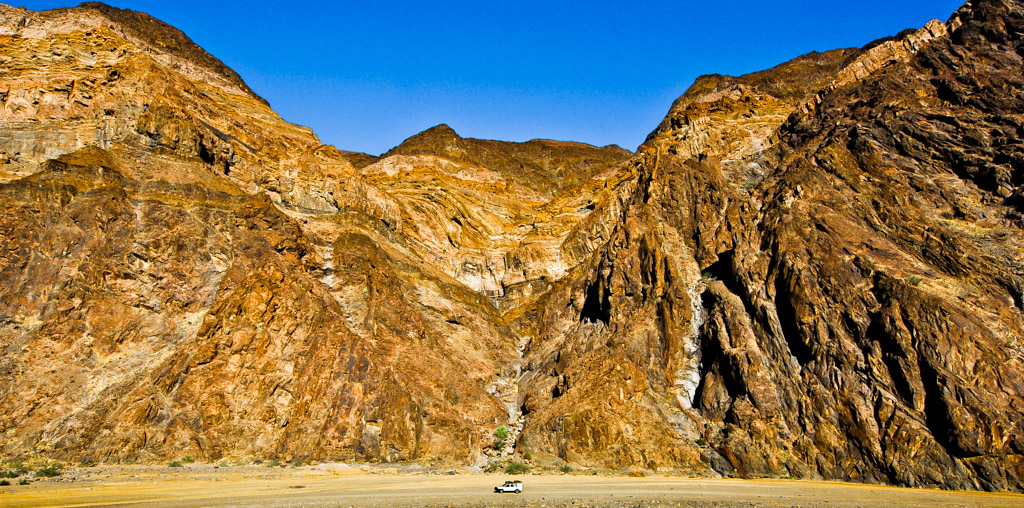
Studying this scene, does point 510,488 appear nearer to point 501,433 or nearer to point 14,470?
point 501,433

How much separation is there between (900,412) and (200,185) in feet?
167

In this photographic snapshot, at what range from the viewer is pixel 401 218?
6259cm

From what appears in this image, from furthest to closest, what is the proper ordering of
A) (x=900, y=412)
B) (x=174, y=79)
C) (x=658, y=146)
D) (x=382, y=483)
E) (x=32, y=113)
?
(x=658, y=146) → (x=174, y=79) → (x=32, y=113) → (x=900, y=412) → (x=382, y=483)

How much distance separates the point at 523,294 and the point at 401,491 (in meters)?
34.8

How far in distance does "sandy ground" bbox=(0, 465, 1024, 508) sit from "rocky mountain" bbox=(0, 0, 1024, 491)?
2.60m

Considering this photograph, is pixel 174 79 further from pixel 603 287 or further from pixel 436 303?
pixel 603 287

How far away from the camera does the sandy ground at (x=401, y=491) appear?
81.9ft

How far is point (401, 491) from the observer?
97.5 ft

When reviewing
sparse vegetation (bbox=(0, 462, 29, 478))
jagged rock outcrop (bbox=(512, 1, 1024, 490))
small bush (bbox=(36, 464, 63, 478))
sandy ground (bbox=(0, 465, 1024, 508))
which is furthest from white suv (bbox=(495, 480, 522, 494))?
sparse vegetation (bbox=(0, 462, 29, 478))

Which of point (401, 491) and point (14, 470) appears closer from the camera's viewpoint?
point (14, 470)

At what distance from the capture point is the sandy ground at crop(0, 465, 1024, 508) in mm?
24969

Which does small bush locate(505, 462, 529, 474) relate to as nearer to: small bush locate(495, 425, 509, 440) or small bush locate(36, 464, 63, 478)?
small bush locate(495, 425, 509, 440)

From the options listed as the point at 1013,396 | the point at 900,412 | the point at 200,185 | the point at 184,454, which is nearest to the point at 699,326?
the point at 900,412

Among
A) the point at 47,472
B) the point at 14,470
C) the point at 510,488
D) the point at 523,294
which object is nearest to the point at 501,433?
the point at 510,488
